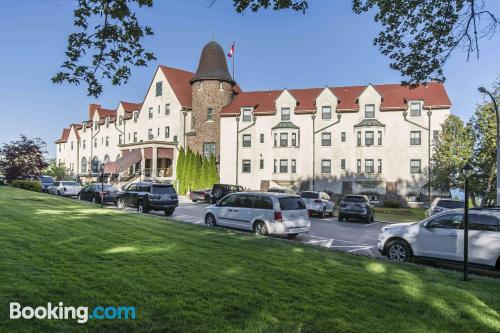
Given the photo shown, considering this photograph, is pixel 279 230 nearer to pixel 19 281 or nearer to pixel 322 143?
pixel 19 281

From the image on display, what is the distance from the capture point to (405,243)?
12375mm

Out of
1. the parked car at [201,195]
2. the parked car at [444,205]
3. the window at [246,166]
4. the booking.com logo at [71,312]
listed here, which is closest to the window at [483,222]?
the booking.com logo at [71,312]

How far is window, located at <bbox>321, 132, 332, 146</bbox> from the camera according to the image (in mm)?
47219

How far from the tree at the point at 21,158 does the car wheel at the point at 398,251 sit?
128 feet

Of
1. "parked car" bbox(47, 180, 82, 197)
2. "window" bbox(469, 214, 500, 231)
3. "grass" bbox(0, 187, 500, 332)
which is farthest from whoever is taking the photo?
"parked car" bbox(47, 180, 82, 197)

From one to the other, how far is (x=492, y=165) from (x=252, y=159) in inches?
1019

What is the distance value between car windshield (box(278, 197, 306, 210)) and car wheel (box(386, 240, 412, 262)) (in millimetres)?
4538

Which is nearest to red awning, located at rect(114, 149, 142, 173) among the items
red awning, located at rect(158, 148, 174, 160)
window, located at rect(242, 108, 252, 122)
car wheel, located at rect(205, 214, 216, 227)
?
red awning, located at rect(158, 148, 174, 160)

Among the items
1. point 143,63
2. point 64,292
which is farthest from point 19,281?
point 143,63

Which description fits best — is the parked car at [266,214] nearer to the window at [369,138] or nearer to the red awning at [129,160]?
the window at [369,138]

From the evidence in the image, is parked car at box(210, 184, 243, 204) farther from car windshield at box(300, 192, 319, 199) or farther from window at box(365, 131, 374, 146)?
window at box(365, 131, 374, 146)

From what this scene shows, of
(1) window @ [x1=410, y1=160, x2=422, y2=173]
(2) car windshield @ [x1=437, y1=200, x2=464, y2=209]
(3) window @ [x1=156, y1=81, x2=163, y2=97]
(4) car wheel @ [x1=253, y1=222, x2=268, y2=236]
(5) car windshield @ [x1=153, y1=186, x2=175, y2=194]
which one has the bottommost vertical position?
(4) car wheel @ [x1=253, y1=222, x2=268, y2=236]

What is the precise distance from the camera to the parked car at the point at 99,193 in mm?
29453

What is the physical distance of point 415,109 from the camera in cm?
4428
